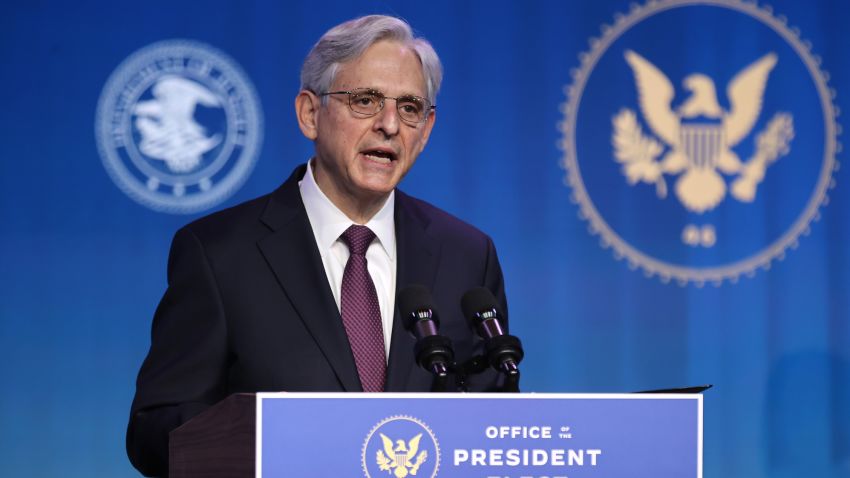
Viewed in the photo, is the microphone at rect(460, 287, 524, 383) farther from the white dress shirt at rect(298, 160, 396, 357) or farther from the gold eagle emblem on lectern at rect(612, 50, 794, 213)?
the gold eagle emblem on lectern at rect(612, 50, 794, 213)

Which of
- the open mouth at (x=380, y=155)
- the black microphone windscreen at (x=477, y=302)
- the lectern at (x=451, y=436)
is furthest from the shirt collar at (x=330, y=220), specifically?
the lectern at (x=451, y=436)

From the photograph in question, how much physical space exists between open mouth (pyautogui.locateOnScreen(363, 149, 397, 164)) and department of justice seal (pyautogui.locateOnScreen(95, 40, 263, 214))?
4.75 feet

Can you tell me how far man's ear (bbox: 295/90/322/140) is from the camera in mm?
2082

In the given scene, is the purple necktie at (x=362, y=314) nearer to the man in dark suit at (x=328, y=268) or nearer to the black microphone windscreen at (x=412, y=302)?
the man in dark suit at (x=328, y=268)

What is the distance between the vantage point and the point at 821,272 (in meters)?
3.73

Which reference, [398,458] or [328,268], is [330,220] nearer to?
[328,268]

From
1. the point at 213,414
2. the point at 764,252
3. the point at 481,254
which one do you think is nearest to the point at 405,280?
the point at 481,254

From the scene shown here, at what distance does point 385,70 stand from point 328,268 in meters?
0.38

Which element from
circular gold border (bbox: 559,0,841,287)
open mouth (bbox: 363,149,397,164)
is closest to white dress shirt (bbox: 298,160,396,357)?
open mouth (bbox: 363,149,397,164)

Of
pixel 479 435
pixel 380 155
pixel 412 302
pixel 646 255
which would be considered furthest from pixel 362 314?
pixel 646 255

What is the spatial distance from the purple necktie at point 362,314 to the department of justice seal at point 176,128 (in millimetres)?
1401

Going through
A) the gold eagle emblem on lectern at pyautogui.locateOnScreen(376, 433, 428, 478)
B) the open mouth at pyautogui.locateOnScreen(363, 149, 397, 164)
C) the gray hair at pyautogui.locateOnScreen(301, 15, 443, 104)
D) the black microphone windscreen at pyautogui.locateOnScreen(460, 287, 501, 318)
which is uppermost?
the gray hair at pyautogui.locateOnScreen(301, 15, 443, 104)

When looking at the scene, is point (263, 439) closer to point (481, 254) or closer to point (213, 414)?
point (213, 414)

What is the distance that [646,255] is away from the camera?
3.60m
